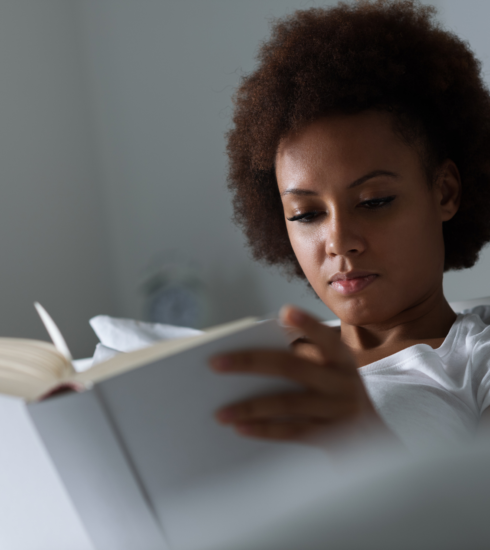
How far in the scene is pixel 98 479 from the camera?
37 centimetres

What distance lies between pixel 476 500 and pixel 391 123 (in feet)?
1.78

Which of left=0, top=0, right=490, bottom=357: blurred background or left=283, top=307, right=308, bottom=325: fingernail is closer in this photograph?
left=283, top=307, right=308, bottom=325: fingernail

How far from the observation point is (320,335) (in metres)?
0.40

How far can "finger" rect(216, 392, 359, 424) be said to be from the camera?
374 millimetres

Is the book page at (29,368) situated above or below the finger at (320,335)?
above

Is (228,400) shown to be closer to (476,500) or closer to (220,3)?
(476,500)

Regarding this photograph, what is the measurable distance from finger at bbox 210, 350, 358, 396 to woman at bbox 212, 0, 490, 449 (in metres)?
0.22

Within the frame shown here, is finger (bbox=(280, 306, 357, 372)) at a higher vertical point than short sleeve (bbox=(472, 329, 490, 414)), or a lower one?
higher

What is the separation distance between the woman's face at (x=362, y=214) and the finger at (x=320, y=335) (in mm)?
352

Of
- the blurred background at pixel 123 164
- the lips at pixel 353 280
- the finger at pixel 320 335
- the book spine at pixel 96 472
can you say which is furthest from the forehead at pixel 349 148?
the blurred background at pixel 123 164

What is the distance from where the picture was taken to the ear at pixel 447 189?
0.86 metres

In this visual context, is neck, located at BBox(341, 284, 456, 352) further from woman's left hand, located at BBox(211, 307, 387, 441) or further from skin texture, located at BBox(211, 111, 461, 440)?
woman's left hand, located at BBox(211, 307, 387, 441)

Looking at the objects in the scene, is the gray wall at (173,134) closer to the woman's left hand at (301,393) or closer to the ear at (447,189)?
the ear at (447,189)

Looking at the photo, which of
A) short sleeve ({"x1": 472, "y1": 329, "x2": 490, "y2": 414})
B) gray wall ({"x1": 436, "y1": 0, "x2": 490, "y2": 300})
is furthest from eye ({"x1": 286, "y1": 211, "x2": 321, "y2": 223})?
gray wall ({"x1": 436, "y1": 0, "x2": 490, "y2": 300})
